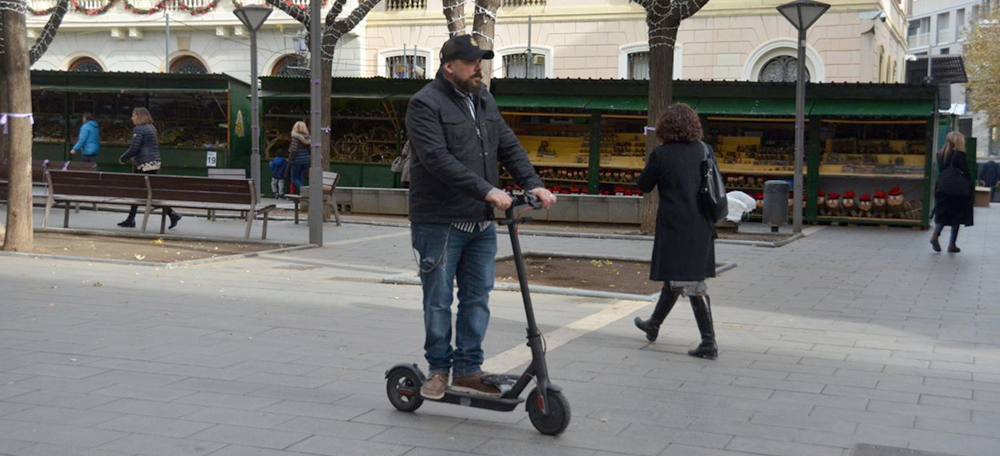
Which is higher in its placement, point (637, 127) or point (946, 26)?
point (946, 26)

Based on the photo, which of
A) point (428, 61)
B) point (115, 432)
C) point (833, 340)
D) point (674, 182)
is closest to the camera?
point (115, 432)

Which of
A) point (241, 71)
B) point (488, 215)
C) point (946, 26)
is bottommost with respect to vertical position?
point (488, 215)

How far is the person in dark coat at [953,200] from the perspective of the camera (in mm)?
14703

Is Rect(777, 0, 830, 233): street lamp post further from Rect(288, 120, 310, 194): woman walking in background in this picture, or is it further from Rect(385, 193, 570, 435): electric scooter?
Rect(385, 193, 570, 435): electric scooter

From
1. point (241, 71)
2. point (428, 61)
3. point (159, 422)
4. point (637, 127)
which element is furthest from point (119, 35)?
point (159, 422)

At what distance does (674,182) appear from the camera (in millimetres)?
7301

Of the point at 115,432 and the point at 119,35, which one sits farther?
the point at 119,35

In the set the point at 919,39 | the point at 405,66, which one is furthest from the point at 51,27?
the point at 919,39

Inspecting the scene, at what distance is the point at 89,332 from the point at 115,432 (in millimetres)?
2780

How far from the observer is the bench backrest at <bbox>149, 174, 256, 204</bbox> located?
574 inches

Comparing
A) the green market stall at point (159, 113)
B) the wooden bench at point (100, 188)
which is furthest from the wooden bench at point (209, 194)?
the green market stall at point (159, 113)

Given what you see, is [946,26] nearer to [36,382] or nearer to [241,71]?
[241,71]

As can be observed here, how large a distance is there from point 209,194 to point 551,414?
10579 mm

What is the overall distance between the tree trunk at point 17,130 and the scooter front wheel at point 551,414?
9.22 m
